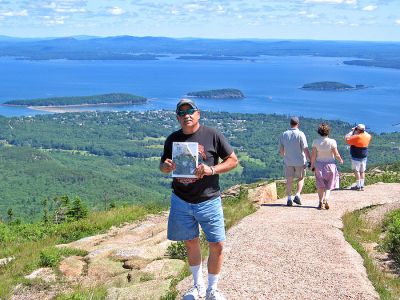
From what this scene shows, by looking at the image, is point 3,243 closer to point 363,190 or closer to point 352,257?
point 352,257

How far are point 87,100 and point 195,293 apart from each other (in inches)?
7473

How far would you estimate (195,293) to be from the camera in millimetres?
6176

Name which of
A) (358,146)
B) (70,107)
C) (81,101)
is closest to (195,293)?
(358,146)

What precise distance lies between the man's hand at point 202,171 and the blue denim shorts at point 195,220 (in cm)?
35

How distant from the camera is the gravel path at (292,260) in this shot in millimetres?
6566

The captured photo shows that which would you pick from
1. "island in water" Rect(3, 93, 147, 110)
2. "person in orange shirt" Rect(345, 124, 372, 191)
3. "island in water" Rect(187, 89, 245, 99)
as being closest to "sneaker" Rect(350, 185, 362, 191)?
"person in orange shirt" Rect(345, 124, 372, 191)

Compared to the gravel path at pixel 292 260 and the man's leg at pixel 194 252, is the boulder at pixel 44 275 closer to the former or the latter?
the gravel path at pixel 292 260

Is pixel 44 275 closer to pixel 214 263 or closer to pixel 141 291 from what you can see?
pixel 141 291

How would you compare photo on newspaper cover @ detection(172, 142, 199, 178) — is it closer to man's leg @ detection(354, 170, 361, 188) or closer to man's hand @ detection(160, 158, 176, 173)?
man's hand @ detection(160, 158, 176, 173)

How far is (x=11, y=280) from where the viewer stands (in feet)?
27.3

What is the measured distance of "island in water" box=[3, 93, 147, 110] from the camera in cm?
18200

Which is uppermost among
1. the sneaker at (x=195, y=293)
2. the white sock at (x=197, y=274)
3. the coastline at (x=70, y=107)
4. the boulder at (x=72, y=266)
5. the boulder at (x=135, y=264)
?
the white sock at (x=197, y=274)

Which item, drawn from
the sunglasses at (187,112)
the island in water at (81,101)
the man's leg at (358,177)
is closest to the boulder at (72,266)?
the sunglasses at (187,112)

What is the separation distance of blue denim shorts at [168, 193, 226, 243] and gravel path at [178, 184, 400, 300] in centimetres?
92
